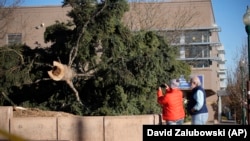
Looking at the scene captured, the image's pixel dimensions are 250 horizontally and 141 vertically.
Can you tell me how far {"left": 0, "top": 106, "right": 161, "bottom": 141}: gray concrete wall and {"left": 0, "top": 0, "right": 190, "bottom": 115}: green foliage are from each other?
4.82 metres

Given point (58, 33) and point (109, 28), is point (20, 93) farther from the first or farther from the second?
point (109, 28)

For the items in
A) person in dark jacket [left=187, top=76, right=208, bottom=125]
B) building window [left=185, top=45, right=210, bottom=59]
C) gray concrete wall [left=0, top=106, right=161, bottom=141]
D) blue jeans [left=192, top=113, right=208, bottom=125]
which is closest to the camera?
person in dark jacket [left=187, top=76, right=208, bottom=125]

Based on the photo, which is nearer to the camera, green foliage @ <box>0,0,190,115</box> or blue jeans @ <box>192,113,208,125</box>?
blue jeans @ <box>192,113,208,125</box>

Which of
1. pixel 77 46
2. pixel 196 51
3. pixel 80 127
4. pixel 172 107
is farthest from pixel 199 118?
pixel 196 51

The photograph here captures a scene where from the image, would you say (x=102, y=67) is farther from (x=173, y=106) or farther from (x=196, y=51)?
(x=196, y=51)

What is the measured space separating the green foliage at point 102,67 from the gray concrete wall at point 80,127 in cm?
482

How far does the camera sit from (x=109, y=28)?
18703 millimetres

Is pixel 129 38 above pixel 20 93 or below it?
above

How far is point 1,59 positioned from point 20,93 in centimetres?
188

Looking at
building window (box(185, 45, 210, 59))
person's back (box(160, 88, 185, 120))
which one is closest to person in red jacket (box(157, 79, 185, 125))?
person's back (box(160, 88, 185, 120))

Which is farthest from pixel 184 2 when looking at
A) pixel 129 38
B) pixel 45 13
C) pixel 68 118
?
pixel 68 118

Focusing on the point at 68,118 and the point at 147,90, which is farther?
the point at 147,90

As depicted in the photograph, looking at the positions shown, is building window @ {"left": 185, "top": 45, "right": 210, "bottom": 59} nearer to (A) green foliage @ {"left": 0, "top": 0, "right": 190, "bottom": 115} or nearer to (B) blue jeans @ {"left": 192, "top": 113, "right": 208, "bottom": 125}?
(A) green foliage @ {"left": 0, "top": 0, "right": 190, "bottom": 115}

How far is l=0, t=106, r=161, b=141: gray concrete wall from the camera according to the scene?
12.4 metres
